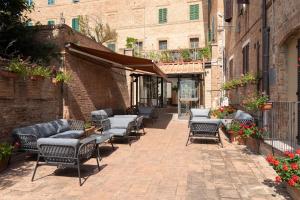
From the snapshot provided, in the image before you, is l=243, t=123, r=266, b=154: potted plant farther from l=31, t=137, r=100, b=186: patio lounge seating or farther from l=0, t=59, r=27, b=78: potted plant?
l=0, t=59, r=27, b=78: potted plant

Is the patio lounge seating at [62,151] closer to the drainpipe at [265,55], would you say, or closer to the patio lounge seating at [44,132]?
the patio lounge seating at [44,132]

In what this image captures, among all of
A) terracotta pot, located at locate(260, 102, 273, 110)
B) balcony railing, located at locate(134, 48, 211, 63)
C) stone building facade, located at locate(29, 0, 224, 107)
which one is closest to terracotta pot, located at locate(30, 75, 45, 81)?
terracotta pot, located at locate(260, 102, 273, 110)

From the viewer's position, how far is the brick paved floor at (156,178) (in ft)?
15.7

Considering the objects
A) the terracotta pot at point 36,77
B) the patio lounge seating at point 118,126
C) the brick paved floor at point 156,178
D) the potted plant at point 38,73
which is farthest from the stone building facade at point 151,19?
the brick paved floor at point 156,178

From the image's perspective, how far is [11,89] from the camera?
296 inches

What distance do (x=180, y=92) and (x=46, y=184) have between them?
1282cm

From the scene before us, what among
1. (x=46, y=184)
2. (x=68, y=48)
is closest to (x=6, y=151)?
(x=46, y=184)

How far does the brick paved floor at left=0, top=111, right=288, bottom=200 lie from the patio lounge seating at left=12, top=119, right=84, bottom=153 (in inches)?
18.9

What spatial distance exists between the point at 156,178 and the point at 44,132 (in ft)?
12.4

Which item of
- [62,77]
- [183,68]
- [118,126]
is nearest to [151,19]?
[183,68]

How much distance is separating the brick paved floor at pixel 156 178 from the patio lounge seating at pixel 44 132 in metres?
0.48

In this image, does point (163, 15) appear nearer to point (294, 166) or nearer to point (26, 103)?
point (26, 103)

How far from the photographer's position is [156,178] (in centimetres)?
561

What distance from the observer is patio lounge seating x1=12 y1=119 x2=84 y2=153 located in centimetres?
681
